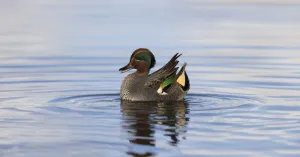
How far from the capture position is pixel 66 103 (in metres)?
14.6

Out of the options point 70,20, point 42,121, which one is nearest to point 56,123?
point 42,121

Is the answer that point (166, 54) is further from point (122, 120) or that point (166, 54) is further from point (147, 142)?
point (147, 142)

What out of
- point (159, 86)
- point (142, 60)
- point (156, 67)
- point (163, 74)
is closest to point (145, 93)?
point (159, 86)

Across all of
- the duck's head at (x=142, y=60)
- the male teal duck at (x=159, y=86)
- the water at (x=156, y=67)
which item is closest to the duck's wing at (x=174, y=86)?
the male teal duck at (x=159, y=86)

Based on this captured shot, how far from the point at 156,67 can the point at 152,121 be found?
6186mm

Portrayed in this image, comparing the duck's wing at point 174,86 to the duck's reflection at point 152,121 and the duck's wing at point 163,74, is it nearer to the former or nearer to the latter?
the duck's wing at point 163,74

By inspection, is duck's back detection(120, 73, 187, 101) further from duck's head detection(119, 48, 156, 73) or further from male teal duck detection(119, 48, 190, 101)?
duck's head detection(119, 48, 156, 73)

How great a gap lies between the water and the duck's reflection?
16mm

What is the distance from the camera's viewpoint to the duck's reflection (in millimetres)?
11539

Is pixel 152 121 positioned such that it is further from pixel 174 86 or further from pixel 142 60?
pixel 142 60

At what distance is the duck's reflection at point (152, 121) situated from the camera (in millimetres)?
11539

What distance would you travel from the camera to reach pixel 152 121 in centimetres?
1304

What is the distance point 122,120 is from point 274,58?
308 inches

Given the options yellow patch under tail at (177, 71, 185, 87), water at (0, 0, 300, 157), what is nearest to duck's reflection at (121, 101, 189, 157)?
water at (0, 0, 300, 157)
